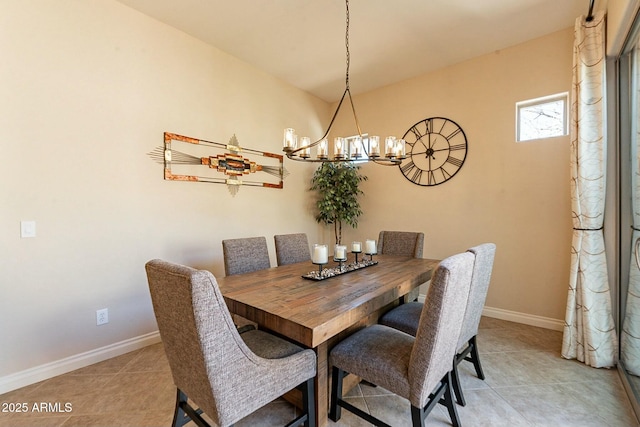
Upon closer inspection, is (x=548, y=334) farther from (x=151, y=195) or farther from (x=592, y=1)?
(x=151, y=195)

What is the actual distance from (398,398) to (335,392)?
1.67 feet

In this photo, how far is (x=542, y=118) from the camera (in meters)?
2.93

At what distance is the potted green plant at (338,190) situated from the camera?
3965 mm

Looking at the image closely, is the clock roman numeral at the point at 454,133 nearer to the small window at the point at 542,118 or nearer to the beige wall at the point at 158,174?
the beige wall at the point at 158,174

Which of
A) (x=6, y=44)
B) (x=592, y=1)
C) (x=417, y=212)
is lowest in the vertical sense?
(x=417, y=212)

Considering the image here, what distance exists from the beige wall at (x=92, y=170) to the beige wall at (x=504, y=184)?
253 cm

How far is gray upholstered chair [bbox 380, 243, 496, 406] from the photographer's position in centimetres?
158

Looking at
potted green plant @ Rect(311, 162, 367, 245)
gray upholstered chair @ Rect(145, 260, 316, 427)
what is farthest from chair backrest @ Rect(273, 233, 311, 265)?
gray upholstered chair @ Rect(145, 260, 316, 427)

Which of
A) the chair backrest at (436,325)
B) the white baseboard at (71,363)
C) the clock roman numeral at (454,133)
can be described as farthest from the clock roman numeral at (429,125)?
the white baseboard at (71,363)

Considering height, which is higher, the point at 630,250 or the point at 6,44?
the point at 6,44

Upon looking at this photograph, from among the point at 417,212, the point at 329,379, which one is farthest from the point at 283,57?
the point at 329,379

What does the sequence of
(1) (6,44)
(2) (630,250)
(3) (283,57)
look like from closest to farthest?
(1) (6,44), (2) (630,250), (3) (283,57)

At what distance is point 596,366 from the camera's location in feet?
7.00

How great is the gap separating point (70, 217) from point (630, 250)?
13.7ft
